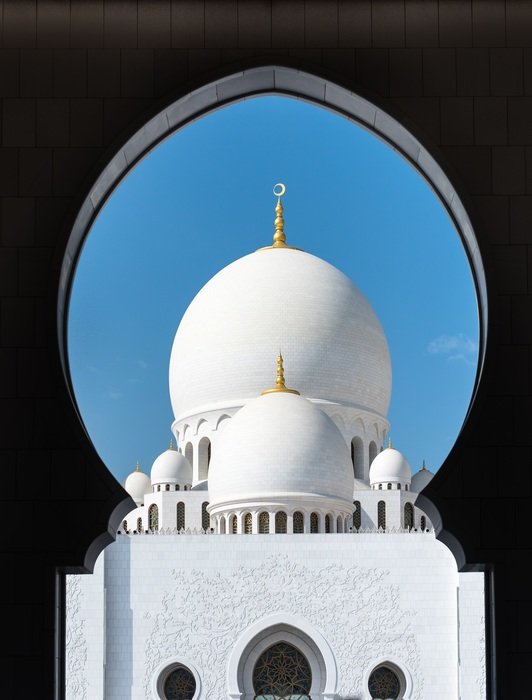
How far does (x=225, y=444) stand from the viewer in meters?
26.2

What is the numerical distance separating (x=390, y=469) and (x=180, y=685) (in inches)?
319

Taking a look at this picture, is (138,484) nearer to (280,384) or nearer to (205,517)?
(205,517)

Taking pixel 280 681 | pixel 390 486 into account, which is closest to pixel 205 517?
pixel 390 486

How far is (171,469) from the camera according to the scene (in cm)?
2970

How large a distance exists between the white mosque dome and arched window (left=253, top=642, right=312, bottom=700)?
3103mm

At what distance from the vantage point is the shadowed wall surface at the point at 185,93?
5.48m

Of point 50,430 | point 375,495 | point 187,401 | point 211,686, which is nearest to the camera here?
point 50,430

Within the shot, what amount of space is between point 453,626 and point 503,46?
18211 mm

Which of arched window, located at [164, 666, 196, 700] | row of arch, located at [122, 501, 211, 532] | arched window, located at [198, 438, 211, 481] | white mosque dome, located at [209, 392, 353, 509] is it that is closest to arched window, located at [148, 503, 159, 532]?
row of arch, located at [122, 501, 211, 532]

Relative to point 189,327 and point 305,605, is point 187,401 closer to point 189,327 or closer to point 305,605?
point 189,327

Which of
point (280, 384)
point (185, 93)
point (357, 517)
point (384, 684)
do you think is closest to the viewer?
point (185, 93)

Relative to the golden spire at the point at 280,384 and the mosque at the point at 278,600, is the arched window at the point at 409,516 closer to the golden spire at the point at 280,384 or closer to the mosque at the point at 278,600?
the mosque at the point at 278,600

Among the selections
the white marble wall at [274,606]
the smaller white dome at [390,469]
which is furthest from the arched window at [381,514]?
the white marble wall at [274,606]

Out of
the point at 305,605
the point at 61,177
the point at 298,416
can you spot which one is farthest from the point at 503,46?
the point at 298,416
